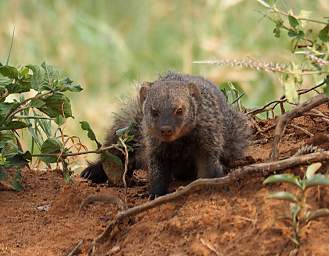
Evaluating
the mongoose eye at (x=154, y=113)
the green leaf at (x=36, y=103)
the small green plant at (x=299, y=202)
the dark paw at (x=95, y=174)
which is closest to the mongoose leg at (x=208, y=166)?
the mongoose eye at (x=154, y=113)

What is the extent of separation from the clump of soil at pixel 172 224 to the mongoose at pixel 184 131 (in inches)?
8.5

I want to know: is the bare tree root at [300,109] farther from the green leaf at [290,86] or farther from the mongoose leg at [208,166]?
the green leaf at [290,86]

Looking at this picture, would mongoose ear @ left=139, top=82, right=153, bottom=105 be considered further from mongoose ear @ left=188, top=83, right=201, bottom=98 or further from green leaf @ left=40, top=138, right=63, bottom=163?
green leaf @ left=40, top=138, right=63, bottom=163

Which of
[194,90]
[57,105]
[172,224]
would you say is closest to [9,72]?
[57,105]

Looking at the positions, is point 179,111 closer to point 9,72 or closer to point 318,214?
point 9,72

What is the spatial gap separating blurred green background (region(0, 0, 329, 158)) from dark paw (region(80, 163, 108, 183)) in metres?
1.82

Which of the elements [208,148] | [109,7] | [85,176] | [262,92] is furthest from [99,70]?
[208,148]

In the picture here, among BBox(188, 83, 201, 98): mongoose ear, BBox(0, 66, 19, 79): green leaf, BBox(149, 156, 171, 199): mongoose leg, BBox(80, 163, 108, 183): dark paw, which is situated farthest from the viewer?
BBox(80, 163, 108, 183): dark paw

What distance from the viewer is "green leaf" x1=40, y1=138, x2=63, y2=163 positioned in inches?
123

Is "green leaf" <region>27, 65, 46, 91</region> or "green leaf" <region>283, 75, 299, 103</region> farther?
"green leaf" <region>27, 65, 46, 91</region>

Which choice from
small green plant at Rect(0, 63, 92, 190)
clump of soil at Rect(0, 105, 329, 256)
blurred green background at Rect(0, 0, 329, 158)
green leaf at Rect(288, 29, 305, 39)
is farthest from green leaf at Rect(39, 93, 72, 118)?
blurred green background at Rect(0, 0, 329, 158)

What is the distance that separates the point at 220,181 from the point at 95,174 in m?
1.18

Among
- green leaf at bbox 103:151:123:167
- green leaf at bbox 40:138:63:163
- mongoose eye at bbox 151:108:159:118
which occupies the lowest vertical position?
green leaf at bbox 103:151:123:167

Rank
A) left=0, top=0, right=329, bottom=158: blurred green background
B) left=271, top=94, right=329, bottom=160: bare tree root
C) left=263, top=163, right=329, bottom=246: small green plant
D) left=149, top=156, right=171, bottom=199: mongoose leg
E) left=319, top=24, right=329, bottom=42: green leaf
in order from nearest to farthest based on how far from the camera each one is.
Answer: left=263, top=163, right=329, bottom=246: small green plant
left=319, top=24, right=329, bottom=42: green leaf
left=271, top=94, right=329, bottom=160: bare tree root
left=149, top=156, right=171, bottom=199: mongoose leg
left=0, top=0, right=329, bottom=158: blurred green background
